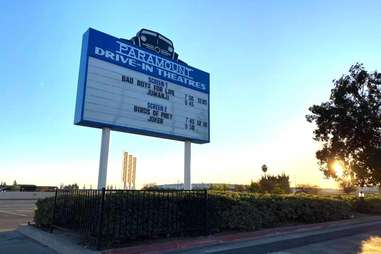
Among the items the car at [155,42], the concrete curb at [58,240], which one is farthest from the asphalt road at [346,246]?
the car at [155,42]

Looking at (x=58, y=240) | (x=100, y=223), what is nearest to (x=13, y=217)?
(x=58, y=240)

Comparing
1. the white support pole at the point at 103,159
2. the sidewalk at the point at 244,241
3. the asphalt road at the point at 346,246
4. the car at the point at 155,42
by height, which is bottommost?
the asphalt road at the point at 346,246

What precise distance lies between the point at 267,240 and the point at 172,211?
10.5 ft

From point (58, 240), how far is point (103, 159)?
290cm

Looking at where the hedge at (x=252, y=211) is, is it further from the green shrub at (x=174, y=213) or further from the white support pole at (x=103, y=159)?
the white support pole at (x=103, y=159)

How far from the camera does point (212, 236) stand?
35.0 ft

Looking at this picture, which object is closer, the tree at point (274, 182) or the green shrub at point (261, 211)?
the green shrub at point (261, 211)

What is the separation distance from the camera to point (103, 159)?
11680mm

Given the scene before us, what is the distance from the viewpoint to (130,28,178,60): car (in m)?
13.7

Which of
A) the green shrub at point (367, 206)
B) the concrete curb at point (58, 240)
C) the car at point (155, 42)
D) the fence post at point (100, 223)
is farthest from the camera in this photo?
the green shrub at point (367, 206)

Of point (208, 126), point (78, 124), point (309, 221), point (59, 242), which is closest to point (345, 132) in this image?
point (309, 221)

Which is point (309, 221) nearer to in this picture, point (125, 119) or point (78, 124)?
point (125, 119)

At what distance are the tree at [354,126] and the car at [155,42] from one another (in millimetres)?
13796

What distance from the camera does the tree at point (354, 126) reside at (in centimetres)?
2303
